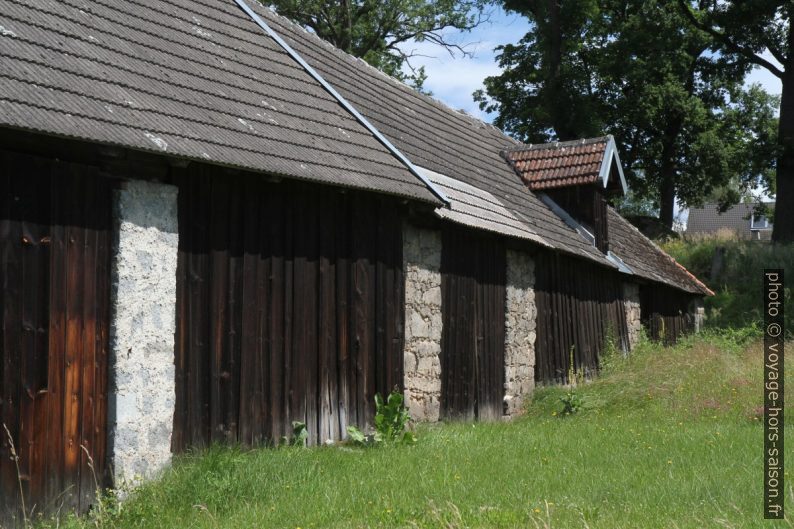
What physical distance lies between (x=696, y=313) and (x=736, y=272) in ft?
11.0

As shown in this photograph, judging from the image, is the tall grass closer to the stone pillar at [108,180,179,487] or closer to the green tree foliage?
the green tree foliage

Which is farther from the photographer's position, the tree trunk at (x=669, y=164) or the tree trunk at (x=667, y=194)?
the tree trunk at (x=669, y=164)

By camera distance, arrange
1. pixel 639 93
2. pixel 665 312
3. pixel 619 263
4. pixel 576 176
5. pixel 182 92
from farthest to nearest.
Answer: pixel 639 93, pixel 665 312, pixel 619 263, pixel 576 176, pixel 182 92

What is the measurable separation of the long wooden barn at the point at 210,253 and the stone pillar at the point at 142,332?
2 centimetres

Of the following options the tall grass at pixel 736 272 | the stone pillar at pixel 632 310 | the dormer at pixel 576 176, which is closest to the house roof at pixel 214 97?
the dormer at pixel 576 176

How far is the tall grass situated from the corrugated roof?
10.8 m

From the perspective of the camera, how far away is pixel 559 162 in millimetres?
16234

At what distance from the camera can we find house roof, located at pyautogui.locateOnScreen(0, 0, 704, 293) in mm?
6062

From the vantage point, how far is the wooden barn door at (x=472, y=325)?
10.5 m

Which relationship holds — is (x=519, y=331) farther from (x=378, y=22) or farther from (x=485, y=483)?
(x=378, y=22)

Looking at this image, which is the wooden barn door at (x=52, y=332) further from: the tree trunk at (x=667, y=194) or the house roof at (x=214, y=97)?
the tree trunk at (x=667, y=194)

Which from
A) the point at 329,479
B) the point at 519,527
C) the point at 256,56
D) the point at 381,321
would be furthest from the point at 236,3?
the point at 519,527

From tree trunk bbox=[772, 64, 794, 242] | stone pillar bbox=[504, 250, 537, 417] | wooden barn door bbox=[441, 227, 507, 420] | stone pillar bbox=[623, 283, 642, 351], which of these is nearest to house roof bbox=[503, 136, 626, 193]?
stone pillar bbox=[623, 283, 642, 351]

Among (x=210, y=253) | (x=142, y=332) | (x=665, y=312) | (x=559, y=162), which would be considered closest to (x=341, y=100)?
(x=210, y=253)
